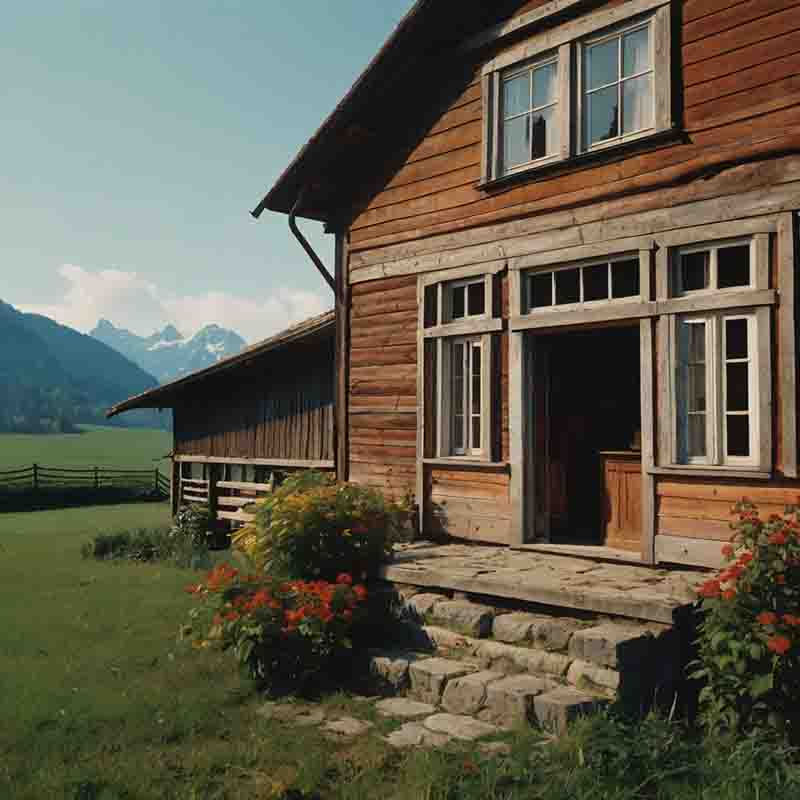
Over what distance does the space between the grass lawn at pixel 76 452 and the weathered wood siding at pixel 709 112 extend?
57.6 meters

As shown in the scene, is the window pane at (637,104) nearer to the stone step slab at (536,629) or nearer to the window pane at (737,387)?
the window pane at (737,387)

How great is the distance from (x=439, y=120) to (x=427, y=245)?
5.03 ft

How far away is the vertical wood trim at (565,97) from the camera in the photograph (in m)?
8.75

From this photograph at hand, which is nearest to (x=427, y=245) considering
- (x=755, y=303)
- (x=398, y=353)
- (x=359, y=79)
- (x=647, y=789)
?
(x=398, y=353)

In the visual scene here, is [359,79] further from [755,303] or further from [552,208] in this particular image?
[755,303]

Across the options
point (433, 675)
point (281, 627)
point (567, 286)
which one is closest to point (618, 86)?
point (567, 286)

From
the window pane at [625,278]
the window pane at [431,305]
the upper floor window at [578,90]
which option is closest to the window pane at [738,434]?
the window pane at [625,278]

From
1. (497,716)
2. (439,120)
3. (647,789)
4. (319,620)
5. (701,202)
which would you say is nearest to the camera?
(647,789)

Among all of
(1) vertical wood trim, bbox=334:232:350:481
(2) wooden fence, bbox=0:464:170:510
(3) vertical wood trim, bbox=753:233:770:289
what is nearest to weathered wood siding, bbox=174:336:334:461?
(1) vertical wood trim, bbox=334:232:350:481

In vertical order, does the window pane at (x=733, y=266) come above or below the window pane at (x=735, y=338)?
above

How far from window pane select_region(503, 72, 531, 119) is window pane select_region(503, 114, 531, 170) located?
0.10 metres

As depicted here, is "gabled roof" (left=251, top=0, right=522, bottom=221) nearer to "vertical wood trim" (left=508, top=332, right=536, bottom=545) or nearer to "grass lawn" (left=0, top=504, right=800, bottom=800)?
"vertical wood trim" (left=508, top=332, right=536, bottom=545)

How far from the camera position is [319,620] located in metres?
6.84

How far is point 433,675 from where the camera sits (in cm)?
638
